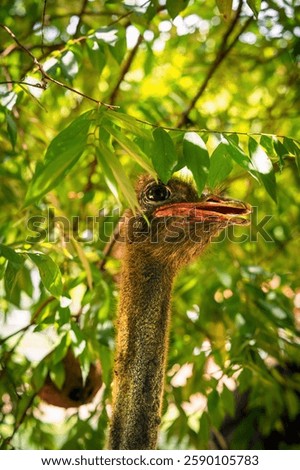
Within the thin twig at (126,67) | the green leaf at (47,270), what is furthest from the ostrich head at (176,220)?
the thin twig at (126,67)

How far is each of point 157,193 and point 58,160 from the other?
541 millimetres

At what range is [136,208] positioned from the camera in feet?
5.55

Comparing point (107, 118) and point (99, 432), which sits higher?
point (107, 118)

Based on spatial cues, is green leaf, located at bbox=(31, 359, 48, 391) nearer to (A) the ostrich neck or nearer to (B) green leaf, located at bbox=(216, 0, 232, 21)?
(A) the ostrich neck

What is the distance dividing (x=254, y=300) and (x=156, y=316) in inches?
28.9

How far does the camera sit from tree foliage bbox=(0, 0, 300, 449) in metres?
1.92

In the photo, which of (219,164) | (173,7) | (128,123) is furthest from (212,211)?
(173,7)

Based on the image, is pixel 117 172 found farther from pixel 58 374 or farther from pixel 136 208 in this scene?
pixel 58 374

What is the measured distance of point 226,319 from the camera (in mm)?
2842

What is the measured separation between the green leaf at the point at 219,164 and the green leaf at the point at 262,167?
0.05 metres
